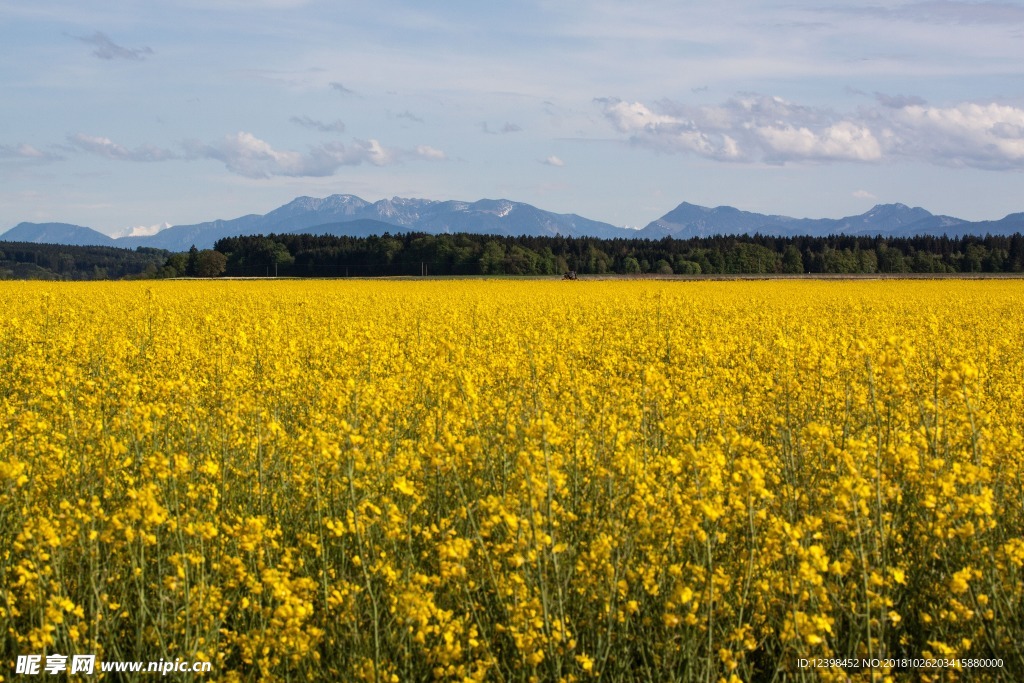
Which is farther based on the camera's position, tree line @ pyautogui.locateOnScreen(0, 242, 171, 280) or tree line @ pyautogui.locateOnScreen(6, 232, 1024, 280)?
tree line @ pyautogui.locateOnScreen(0, 242, 171, 280)

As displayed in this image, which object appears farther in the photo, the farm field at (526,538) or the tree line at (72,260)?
the tree line at (72,260)

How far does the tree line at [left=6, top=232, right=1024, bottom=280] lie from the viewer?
244ft

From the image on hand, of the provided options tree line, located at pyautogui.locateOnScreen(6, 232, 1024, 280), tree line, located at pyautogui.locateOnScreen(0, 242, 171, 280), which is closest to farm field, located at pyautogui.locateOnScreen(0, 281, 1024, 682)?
tree line, located at pyautogui.locateOnScreen(6, 232, 1024, 280)

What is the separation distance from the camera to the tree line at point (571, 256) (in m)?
74.4

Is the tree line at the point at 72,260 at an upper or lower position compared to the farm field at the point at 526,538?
upper

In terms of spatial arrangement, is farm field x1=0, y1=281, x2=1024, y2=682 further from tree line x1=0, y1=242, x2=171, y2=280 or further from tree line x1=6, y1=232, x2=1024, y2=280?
tree line x1=0, y1=242, x2=171, y2=280

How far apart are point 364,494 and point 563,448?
1524mm

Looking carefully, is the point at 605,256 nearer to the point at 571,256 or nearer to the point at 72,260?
the point at 571,256

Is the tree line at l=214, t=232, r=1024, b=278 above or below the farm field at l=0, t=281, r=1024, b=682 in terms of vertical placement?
above

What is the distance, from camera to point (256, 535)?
12.3 ft

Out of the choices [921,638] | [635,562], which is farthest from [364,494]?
[921,638]

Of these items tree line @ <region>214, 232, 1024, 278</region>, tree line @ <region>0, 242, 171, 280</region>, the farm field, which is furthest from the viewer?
tree line @ <region>0, 242, 171, 280</region>

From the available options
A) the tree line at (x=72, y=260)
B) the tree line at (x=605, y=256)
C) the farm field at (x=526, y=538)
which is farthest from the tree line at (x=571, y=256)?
the farm field at (x=526, y=538)

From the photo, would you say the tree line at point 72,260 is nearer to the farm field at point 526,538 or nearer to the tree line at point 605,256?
the tree line at point 605,256
